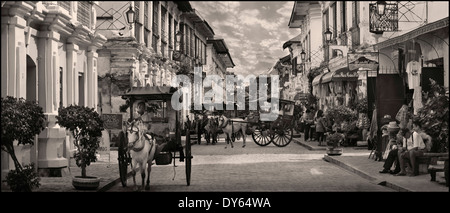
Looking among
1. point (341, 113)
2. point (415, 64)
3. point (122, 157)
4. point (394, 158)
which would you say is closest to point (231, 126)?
point (341, 113)

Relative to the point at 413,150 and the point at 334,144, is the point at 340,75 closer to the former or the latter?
the point at 334,144

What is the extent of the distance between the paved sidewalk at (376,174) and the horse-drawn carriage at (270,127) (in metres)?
3.54

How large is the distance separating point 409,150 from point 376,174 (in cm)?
74

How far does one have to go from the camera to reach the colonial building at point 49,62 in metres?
10.3

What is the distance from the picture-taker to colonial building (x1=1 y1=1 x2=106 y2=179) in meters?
10.3

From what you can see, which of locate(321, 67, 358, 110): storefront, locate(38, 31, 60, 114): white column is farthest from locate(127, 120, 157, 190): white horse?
locate(321, 67, 358, 110): storefront

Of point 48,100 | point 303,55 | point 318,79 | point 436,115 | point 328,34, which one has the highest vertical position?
point 303,55

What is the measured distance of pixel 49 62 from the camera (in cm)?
1224

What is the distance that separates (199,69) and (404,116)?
7015mm

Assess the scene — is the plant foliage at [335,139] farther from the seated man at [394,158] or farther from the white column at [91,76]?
the white column at [91,76]

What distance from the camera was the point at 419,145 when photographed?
1138 cm

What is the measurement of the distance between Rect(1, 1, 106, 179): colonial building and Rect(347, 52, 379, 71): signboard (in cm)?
440
